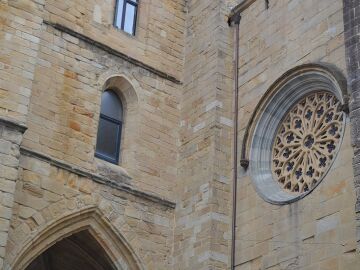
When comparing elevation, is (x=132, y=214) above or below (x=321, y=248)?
above

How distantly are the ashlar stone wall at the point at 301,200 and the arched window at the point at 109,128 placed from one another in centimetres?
214

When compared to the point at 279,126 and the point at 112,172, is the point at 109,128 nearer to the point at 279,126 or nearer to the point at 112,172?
the point at 112,172

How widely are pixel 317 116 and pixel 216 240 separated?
8.09 ft

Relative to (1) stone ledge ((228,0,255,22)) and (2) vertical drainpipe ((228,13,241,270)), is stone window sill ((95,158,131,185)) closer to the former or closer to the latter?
(2) vertical drainpipe ((228,13,241,270))

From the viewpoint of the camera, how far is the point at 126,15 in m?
13.6

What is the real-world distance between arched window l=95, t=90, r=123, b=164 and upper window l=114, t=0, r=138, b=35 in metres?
1.38

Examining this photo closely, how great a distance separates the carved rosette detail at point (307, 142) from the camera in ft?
34.7

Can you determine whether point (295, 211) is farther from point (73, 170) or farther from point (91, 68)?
point (91, 68)

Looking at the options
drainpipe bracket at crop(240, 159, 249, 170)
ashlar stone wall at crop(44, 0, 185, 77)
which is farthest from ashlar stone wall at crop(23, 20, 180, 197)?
drainpipe bracket at crop(240, 159, 249, 170)

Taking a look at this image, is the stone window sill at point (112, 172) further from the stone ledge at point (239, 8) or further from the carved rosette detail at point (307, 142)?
the stone ledge at point (239, 8)

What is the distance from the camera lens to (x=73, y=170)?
443 inches

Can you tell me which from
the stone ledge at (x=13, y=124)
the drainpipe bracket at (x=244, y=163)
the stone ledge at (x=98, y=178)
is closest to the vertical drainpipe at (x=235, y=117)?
the drainpipe bracket at (x=244, y=163)

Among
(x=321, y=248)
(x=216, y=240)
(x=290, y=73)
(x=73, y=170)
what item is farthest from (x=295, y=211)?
(x=73, y=170)

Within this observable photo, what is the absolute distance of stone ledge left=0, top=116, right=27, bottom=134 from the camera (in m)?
10.1
